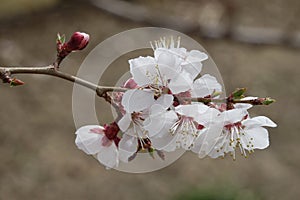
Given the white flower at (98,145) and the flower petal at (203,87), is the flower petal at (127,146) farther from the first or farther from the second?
the flower petal at (203,87)

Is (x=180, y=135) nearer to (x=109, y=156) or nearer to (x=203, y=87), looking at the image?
(x=203, y=87)

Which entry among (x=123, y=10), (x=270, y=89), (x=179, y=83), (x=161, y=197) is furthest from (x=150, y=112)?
(x=270, y=89)

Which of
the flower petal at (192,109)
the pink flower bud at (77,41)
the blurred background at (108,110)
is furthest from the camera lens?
the blurred background at (108,110)

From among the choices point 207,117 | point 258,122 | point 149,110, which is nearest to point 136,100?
point 149,110

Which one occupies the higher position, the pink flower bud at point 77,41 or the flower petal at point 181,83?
the pink flower bud at point 77,41

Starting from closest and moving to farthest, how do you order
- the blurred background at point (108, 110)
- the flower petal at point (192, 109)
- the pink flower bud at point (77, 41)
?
the flower petal at point (192, 109)
the pink flower bud at point (77, 41)
the blurred background at point (108, 110)

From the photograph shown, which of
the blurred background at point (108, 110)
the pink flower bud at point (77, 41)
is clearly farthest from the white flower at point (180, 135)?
the blurred background at point (108, 110)

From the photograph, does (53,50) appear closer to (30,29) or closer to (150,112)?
(30,29)

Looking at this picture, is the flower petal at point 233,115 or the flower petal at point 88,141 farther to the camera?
the flower petal at point 88,141
